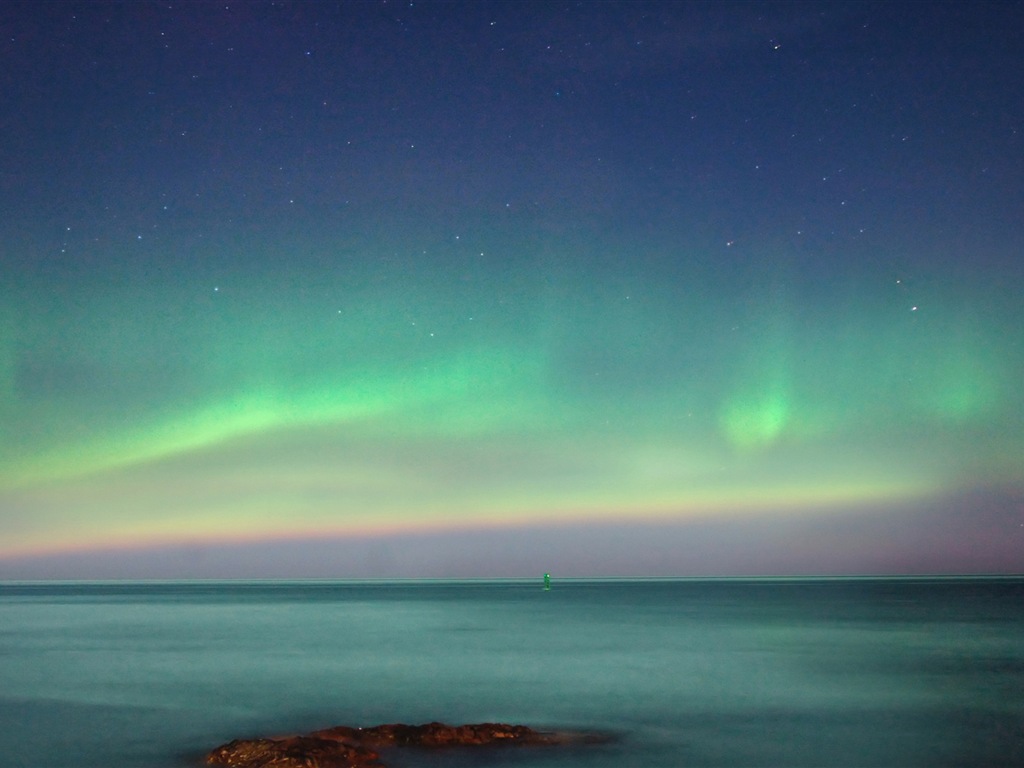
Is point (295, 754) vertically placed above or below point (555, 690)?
above

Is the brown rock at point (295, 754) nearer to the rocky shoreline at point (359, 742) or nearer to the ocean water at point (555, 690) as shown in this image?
the rocky shoreline at point (359, 742)

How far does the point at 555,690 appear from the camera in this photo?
1158 inches

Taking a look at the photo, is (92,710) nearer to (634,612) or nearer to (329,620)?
(329,620)

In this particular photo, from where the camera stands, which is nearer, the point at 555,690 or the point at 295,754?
the point at 295,754

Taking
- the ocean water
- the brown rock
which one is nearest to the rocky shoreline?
the brown rock

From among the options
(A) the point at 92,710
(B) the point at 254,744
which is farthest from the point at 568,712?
(A) the point at 92,710

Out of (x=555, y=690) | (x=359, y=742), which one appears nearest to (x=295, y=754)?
(x=359, y=742)

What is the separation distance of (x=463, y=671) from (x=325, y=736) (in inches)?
654

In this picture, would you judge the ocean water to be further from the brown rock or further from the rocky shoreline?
the brown rock

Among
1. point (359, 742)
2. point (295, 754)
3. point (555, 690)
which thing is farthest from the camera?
point (555, 690)

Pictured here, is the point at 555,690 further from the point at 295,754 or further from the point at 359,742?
the point at 295,754

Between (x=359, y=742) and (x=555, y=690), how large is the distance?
439 inches

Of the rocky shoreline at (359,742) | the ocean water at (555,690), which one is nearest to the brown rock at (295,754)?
the rocky shoreline at (359,742)

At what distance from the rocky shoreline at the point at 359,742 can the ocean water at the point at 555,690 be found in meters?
0.73
